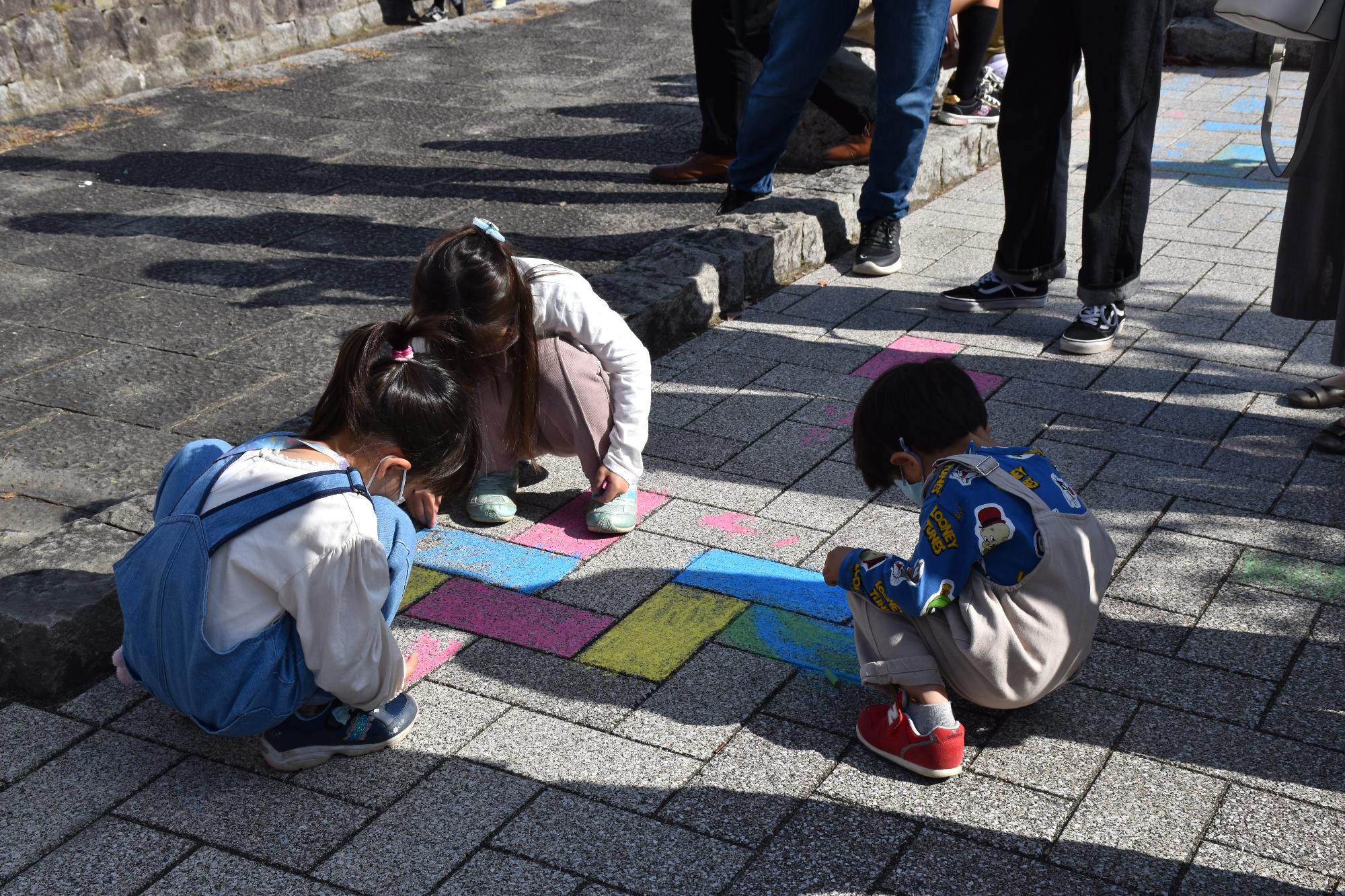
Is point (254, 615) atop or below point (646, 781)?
atop

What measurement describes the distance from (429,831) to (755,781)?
22.7 inches

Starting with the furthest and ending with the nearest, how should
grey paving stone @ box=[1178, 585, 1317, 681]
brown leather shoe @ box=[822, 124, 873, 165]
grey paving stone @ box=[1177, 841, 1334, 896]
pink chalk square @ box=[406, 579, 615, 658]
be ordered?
brown leather shoe @ box=[822, 124, 873, 165] < pink chalk square @ box=[406, 579, 615, 658] < grey paving stone @ box=[1178, 585, 1317, 681] < grey paving stone @ box=[1177, 841, 1334, 896]

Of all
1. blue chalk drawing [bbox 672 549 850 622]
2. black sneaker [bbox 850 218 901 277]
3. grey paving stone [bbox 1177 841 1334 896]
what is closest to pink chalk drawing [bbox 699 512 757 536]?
blue chalk drawing [bbox 672 549 850 622]

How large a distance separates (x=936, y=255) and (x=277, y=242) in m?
2.62

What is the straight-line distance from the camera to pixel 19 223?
5340 mm

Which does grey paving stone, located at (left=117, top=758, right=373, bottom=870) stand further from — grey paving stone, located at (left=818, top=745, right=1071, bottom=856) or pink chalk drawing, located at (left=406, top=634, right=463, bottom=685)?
grey paving stone, located at (left=818, top=745, right=1071, bottom=856)

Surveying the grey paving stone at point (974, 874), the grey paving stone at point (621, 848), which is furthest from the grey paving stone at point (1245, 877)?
the grey paving stone at point (621, 848)

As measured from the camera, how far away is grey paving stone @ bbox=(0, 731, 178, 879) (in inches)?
86.2

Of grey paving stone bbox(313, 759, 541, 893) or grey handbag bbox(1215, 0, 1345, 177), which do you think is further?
grey handbag bbox(1215, 0, 1345, 177)

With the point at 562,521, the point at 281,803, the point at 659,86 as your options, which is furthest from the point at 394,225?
the point at 281,803

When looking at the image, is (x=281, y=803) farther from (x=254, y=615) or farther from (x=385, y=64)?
(x=385, y=64)

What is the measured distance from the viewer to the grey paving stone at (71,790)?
7.18ft

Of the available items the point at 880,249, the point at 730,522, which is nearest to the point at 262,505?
the point at 730,522

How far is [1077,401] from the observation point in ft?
12.6
